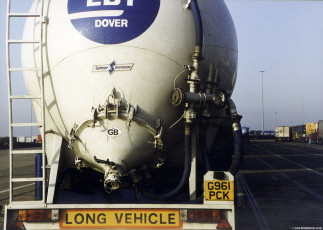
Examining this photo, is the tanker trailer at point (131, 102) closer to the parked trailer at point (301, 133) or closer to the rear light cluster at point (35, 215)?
the rear light cluster at point (35, 215)

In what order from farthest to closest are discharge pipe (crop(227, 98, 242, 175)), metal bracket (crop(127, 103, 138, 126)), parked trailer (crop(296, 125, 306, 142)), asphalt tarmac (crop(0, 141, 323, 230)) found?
parked trailer (crop(296, 125, 306, 142)), asphalt tarmac (crop(0, 141, 323, 230)), discharge pipe (crop(227, 98, 242, 175)), metal bracket (crop(127, 103, 138, 126))

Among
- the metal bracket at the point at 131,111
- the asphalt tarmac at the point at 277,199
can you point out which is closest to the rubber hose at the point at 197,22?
the metal bracket at the point at 131,111

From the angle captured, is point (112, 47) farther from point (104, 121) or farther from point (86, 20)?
point (104, 121)

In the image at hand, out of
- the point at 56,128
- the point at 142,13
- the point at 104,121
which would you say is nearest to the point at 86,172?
the point at 56,128

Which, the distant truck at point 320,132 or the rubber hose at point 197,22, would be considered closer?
the rubber hose at point 197,22

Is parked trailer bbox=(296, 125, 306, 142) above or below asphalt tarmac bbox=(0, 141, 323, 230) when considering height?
below

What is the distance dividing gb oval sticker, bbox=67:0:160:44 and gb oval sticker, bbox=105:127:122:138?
0.93 m

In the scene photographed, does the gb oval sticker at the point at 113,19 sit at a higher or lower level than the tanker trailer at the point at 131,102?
higher

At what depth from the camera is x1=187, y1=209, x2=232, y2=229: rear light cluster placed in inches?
168

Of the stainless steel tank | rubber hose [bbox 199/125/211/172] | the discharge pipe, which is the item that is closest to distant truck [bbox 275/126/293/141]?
the discharge pipe

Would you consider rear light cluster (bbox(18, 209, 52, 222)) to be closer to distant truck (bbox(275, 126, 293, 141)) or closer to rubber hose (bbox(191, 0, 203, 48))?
rubber hose (bbox(191, 0, 203, 48))

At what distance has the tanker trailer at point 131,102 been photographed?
4.30 m

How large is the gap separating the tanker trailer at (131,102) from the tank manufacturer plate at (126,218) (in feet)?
0.03

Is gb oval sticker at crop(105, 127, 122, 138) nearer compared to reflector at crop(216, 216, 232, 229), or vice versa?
reflector at crop(216, 216, 232, 229)
